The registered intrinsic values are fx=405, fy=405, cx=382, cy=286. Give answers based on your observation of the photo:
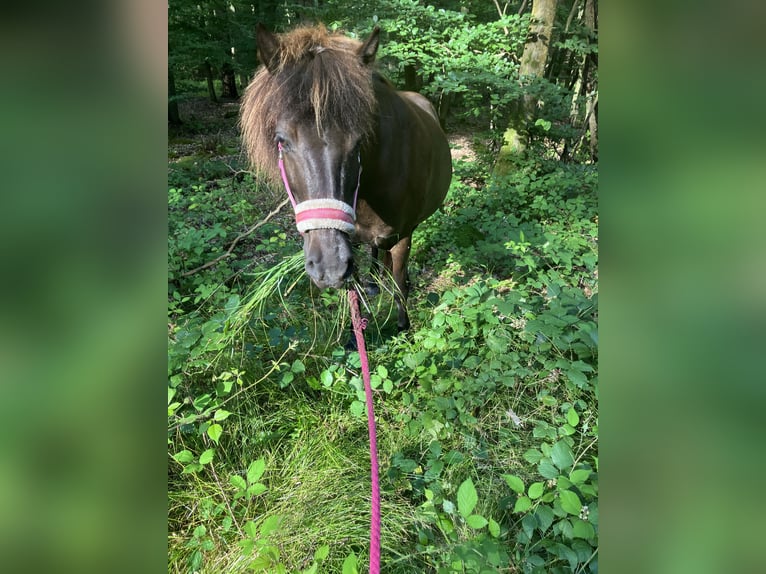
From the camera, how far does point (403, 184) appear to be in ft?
9.54

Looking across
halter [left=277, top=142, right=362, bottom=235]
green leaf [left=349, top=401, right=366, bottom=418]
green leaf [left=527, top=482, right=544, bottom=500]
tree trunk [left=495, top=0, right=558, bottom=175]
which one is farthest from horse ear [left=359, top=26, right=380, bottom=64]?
tree trunk [left=495, top=0, right=558, bottom=175]

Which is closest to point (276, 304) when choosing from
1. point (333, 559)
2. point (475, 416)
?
point (475, 416)

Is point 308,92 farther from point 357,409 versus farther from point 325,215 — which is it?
point 357,409

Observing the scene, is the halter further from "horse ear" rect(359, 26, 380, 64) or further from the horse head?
"horse ear" rect(359, 26, 380, 64)

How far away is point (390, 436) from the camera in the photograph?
210 cm

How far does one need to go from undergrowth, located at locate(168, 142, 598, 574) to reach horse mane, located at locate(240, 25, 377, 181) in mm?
1018

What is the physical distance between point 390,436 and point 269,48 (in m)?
2.04

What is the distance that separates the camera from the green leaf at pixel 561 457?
1.33 metres

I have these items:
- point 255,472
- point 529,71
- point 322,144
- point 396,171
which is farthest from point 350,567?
point 529,71
